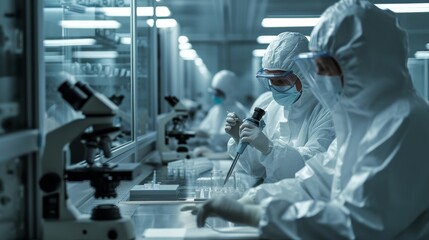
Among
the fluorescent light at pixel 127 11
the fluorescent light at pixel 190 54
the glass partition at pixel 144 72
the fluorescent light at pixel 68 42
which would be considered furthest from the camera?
the fluorescent light at pixel 190 54

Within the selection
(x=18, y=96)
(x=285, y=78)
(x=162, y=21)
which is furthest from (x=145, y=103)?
(x=18, y=96)

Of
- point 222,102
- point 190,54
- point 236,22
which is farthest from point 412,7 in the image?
point 190,54

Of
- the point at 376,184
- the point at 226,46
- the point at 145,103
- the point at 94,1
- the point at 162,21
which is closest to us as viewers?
the point at 376,184

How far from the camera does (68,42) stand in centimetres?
164

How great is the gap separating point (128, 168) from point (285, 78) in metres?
1.08

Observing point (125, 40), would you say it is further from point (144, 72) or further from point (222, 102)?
point (222, 102)

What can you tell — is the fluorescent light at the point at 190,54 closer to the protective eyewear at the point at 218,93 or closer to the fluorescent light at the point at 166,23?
the protective eyewear at the point at 218,93

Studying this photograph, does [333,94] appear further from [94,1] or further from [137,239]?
[94,1]

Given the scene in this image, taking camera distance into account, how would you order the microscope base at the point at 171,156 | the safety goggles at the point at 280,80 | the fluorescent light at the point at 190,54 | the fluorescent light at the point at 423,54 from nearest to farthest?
the safety goggles at the point at 280,80
the microscope base at the point at 171,156
the fluorescent light at the point at 423,54
the fluorescent light at the point at 190,54

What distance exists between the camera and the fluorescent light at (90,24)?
163cm

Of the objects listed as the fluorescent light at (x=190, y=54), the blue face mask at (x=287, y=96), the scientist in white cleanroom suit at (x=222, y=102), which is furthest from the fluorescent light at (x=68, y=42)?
the fluorescent light at (x=190, y=54)

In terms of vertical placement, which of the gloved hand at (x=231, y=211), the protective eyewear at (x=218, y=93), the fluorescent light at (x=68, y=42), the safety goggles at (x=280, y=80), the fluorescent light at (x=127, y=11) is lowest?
the protective eyewear at (x=218, y=93)

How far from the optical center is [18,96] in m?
1.26

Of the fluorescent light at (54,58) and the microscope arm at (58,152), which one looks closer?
the microscope arm at (58,152)
